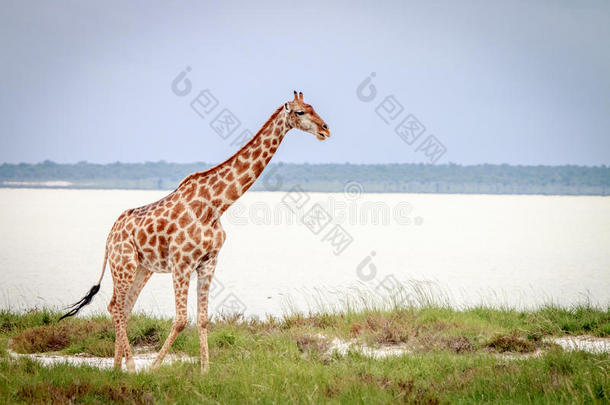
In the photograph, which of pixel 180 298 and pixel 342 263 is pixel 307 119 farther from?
pixel 342 263

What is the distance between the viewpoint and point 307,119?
8250mm

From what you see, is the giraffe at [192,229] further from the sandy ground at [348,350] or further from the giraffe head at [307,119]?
the sandy ground at [348,350]

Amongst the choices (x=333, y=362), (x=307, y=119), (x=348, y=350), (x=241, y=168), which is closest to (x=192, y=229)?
(x=241, y=168)

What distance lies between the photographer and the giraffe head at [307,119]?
824 cm

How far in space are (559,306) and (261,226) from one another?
3103cm

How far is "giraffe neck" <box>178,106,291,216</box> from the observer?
8.47m

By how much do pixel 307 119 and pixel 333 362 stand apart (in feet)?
9.85

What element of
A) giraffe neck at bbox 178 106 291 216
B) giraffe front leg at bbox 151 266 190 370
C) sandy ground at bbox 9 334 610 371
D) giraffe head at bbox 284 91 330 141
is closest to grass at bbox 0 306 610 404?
sandy ground at bbox 9 334 610 371

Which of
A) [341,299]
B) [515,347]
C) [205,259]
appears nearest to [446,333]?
[515,347]

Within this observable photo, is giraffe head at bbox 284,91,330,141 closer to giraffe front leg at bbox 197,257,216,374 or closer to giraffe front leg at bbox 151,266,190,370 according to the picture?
giraffe front leg at bbox 197,257,216,374

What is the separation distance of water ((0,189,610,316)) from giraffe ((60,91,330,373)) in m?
3.92

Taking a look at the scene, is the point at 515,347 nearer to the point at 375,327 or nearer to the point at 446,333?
the point at 446,333

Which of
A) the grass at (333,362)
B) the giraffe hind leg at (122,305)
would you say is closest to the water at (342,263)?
the grass at (333,362)

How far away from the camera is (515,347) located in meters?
9.91
